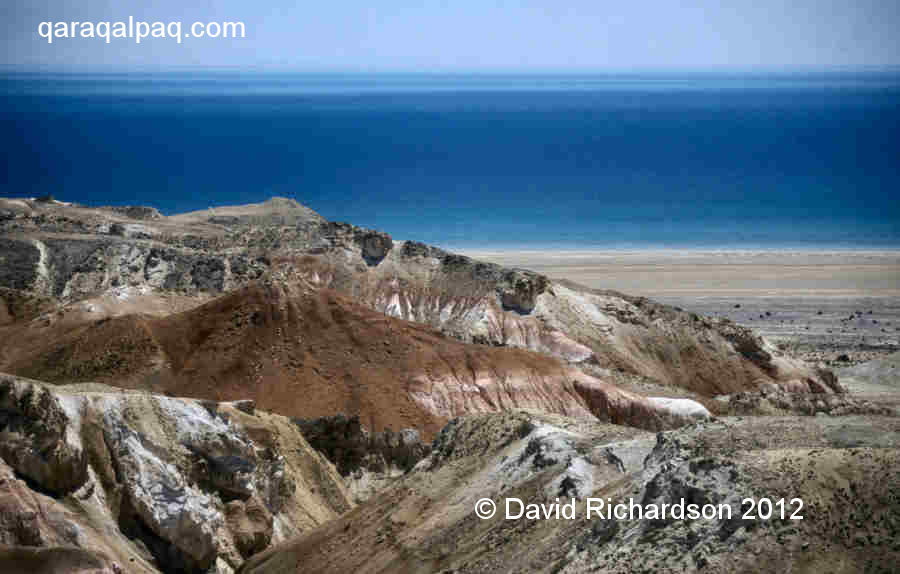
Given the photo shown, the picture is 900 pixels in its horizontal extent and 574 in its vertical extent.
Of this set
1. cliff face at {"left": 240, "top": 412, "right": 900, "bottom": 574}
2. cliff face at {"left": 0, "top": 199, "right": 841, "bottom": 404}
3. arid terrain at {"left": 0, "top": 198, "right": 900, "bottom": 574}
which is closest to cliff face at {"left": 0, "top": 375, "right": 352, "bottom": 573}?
arid terrain at {"left": 0, "top": 198, "right": 900, "bottom": 574}

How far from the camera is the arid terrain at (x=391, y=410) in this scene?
24703 mm

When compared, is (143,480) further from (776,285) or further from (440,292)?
(776,285)

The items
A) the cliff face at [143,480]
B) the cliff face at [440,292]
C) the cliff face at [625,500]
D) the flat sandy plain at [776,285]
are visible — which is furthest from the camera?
the flat sandy plain at [776,285]

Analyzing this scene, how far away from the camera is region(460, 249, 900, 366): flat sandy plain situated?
3177 inches

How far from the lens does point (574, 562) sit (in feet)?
81.4

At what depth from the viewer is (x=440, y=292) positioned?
65.4 meters

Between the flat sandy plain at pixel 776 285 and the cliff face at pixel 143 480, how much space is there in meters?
43.3

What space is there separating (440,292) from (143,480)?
34.3m

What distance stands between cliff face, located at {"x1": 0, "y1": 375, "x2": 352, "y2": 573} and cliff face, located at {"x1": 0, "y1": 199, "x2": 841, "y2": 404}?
2322 cm

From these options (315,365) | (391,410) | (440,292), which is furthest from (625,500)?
(440,292)

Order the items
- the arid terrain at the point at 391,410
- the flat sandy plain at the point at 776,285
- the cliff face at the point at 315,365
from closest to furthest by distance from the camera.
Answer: the arid terrain at the point at 391,410 → the cliff face at the point at 315,365 → the flat sandy plain at the point at 776,285

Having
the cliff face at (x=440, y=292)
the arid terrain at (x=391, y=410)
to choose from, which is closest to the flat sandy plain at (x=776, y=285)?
the arid terrain at (x=391, y=410)

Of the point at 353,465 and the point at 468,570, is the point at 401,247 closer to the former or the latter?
the point at 353,465

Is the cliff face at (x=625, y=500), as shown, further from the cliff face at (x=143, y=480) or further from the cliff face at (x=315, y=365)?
the cliff face at (x=315, y=365)
